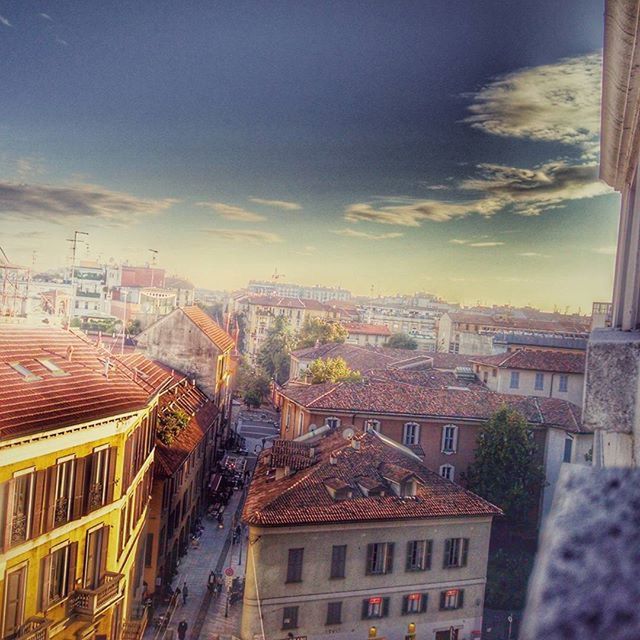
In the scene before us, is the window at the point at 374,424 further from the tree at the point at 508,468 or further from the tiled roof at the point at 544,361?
the tiled roof at the point at 544,361

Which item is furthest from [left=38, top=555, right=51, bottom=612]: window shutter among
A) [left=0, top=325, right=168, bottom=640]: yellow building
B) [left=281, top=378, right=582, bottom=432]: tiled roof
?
[left=281, top=378, right=582, bottom=432]: tiled roof

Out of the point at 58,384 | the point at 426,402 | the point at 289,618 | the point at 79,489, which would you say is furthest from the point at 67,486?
the point at 426,402

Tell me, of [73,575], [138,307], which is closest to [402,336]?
[138,307]

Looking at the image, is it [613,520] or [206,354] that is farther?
[206,354]

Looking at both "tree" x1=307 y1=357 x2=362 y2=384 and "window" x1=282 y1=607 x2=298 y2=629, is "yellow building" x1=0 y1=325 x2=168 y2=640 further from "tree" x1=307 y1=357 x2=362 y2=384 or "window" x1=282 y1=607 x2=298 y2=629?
"tree" x1=307 y1=357 x2=362 y2=384

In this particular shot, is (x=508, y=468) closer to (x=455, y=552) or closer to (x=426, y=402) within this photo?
(x=426, y=402)

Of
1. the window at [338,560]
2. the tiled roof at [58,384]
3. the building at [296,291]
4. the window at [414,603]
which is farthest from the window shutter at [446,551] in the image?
the building at [296,291]

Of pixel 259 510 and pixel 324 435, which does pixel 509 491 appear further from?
pixel 259 510
